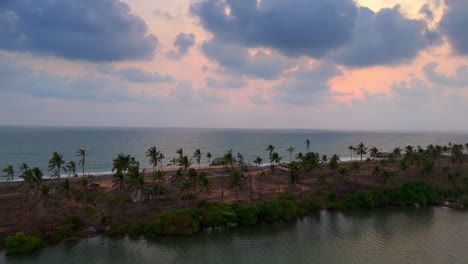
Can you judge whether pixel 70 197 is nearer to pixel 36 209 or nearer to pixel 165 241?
pixel 36 209

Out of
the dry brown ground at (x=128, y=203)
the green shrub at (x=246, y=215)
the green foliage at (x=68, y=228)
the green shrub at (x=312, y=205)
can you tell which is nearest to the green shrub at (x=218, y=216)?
the green shrub at (x=246, y=215)

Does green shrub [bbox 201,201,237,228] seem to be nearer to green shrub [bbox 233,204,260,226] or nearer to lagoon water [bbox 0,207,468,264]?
green shrub [bbox 233,204,260,226]

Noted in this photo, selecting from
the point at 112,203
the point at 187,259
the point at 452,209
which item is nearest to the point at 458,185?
the point at 452,209

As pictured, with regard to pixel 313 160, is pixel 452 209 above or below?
below

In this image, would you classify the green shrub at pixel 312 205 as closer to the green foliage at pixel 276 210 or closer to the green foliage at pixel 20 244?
the green foliage at pixel 276 210

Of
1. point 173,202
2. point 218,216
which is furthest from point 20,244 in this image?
point 218,216

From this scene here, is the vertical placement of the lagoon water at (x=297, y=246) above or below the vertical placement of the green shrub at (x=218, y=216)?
below

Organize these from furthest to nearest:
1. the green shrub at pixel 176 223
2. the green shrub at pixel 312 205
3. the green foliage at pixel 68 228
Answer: the green shrub at pixel 312 205 → the green shrub at pixel 176 223 → the green foliage at pixel 68 228
